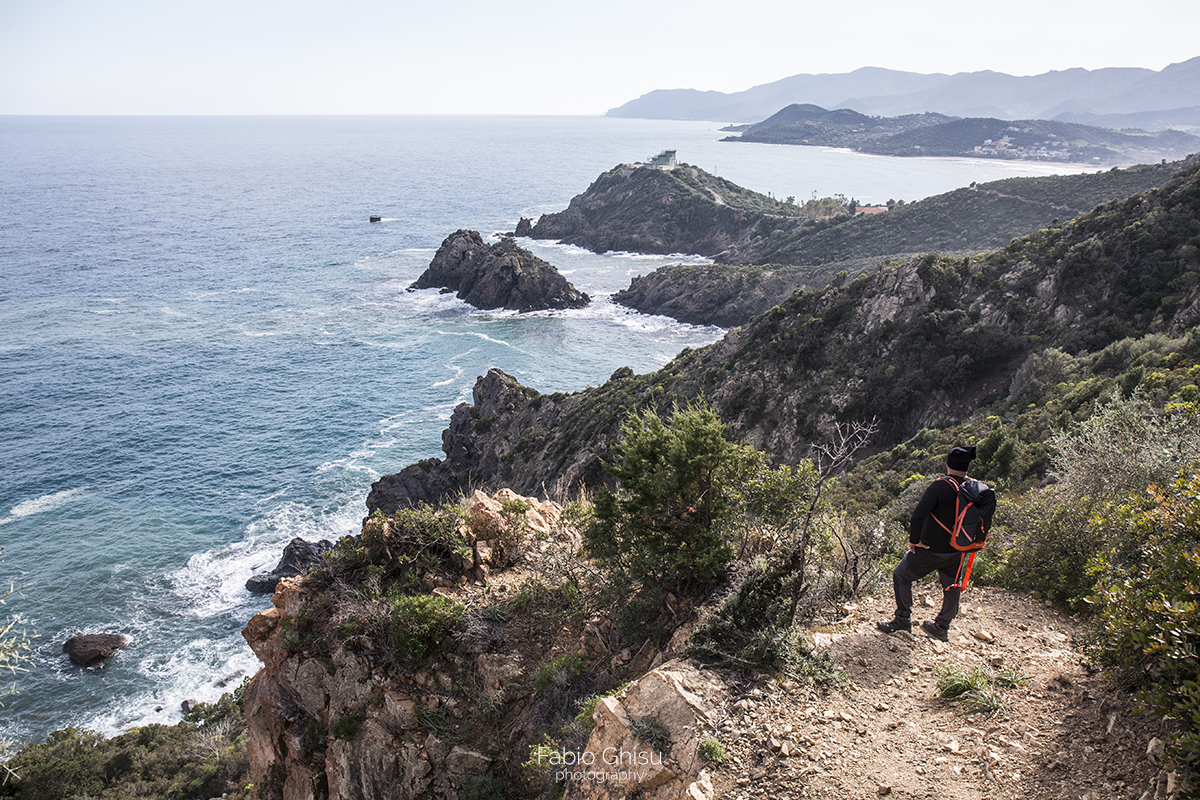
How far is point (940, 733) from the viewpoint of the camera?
20.1 feet

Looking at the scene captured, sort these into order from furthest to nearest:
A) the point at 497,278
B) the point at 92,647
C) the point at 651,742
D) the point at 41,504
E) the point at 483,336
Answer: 1. the point at 497,278
2. the point at 483,336
3. the point at 41,504
4. the point at 92,647
5. the point at 651,742

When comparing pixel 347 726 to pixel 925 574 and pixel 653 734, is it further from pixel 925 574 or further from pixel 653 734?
pixel 925 574

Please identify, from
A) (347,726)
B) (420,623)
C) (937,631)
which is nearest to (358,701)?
(347,726)

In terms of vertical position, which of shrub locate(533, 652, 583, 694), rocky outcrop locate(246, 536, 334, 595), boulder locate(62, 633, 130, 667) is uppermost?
shrub locate(533, 652, 583, 694)

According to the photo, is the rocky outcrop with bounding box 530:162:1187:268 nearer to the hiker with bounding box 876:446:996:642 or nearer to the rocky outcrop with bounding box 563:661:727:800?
the hiker with bounding box 876:446:996:642

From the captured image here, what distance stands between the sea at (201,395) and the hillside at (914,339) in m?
8.91

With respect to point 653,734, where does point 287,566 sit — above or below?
below

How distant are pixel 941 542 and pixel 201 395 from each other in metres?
53.0

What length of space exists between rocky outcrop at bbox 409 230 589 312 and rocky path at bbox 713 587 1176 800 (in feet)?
221

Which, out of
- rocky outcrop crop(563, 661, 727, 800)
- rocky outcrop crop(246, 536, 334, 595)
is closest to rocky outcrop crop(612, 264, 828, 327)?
rocky outcrop crop(246, 536, 334, 595)

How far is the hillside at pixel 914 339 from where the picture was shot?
26906mm

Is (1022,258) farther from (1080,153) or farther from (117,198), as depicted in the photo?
(1080,153)

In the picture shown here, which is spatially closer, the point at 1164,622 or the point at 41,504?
the point at 1164,622

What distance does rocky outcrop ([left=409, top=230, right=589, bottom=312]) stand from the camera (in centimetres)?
7275
